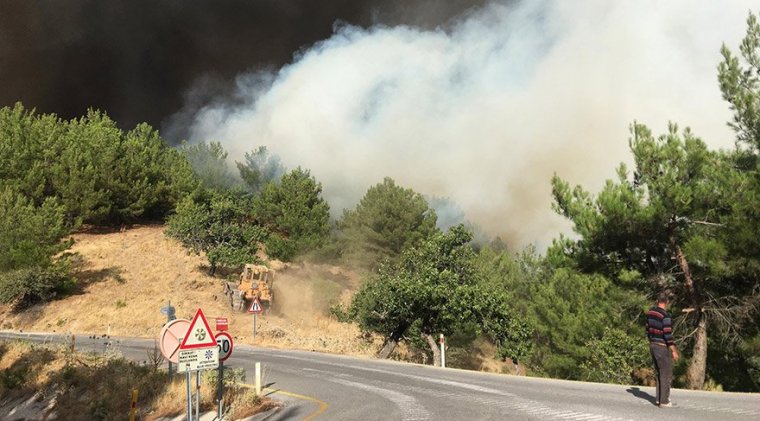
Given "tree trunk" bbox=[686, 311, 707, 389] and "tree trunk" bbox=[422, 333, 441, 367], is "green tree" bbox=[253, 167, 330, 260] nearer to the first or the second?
"tree trunk" bbox=[422, 333, 441, 367]

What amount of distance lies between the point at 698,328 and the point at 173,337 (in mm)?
15739

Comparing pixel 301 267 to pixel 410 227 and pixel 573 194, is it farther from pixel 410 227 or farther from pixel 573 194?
pixel 573 194

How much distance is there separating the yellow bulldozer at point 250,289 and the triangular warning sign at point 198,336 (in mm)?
30069

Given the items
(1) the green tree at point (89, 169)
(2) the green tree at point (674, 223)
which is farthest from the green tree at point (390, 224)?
(2) the green tree at point (674, 223)

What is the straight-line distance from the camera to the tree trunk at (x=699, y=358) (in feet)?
50.8

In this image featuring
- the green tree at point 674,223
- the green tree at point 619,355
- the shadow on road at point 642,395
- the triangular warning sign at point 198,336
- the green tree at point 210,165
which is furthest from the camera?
the green tree at point 210,165

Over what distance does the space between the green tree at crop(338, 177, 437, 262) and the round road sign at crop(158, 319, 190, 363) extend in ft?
137

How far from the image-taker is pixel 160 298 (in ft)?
126

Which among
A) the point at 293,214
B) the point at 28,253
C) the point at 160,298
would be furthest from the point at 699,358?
the point at 293,214

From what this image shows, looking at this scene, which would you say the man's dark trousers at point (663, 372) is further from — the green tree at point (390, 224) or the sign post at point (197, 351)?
the green tree at point (390, 224)

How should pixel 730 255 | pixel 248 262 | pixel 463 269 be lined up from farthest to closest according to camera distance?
pixel 248 262, pixel 463 269, pixel 730 255

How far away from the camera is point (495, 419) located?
730cm

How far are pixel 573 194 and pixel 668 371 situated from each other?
10.8 meters

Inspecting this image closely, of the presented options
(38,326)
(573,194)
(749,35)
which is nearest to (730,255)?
(573,194)
